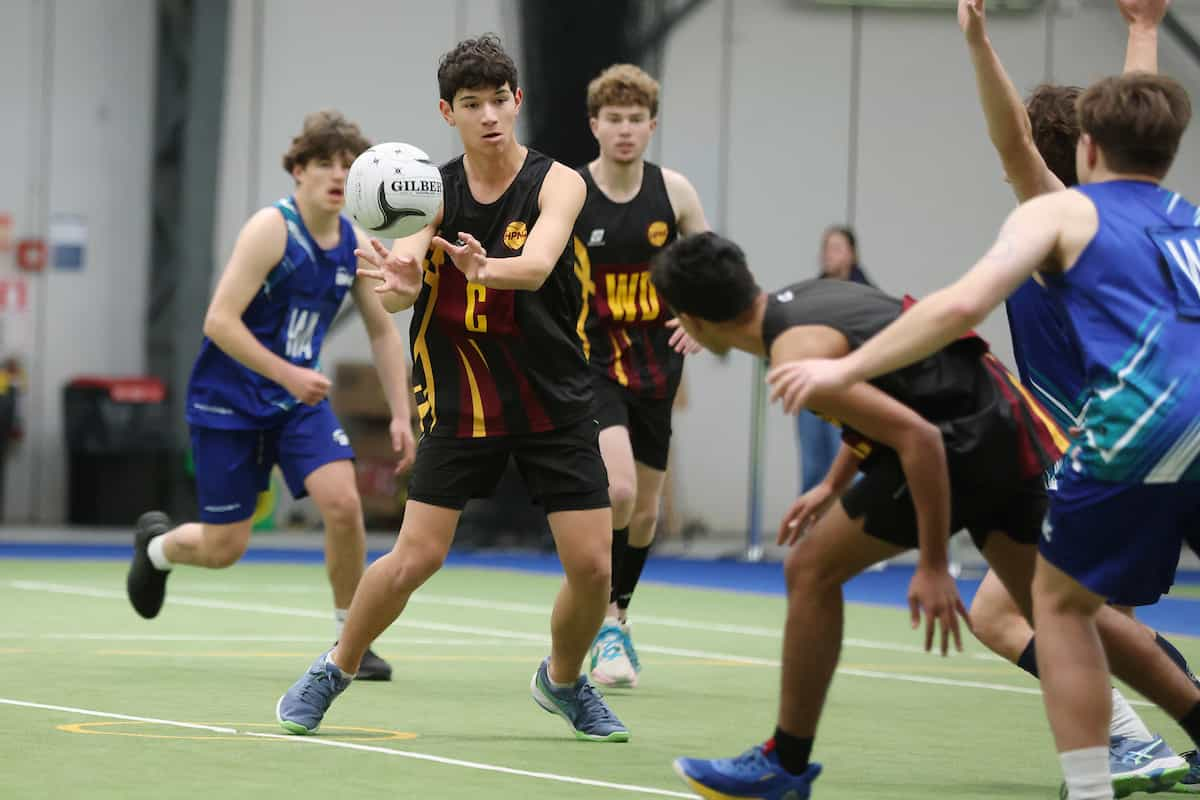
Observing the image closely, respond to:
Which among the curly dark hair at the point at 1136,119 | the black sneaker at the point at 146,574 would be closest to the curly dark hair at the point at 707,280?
the curly dark hair at the point at 1136,119

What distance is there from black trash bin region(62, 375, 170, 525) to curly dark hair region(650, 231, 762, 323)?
1267cm

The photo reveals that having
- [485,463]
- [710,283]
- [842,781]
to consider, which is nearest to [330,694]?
[485,463]

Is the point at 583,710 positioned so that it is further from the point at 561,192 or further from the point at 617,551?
the point at 617,551

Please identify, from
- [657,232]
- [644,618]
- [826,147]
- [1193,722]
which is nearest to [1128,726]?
[1193,722]

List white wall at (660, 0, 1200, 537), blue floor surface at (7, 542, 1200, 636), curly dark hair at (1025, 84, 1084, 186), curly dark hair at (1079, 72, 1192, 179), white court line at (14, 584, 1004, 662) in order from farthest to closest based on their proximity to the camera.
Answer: white wall at (660, 0, 1200, 537) < blue floor surface at (7, 542, 1200, 636) < white court line at (14, 584, 1004, 662) < curly dark hair at (1025, 84, 1084, 186) < curly dark hair at (1079, 72, 1192, 179)

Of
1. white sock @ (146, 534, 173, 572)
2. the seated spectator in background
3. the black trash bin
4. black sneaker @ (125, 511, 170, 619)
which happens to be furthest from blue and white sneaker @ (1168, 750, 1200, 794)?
the black trash bin

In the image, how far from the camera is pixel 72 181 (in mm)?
17453

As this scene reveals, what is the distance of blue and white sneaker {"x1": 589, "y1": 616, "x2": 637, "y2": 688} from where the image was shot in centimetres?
791

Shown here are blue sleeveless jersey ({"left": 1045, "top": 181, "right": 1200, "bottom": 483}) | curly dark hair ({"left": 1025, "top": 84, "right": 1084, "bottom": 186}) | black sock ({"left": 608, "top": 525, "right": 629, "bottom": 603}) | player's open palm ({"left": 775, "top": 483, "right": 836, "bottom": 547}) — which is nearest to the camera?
blue sleeveless jersey ({"left": 1045, "top": 181, "right": 1200, "bottom": 483})

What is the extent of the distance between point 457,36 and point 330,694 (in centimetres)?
1205

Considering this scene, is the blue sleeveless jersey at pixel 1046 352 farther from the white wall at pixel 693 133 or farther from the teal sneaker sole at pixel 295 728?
the white wall at pixel 693 133

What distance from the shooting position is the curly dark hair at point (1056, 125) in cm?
589

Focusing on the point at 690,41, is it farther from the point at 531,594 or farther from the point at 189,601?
the point at 189,601

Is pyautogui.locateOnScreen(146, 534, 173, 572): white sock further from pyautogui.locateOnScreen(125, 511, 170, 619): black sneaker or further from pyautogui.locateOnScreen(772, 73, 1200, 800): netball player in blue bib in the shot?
pyautogui.locateOnScreen(772, 73, 1200, 800): netball player in blue bib
